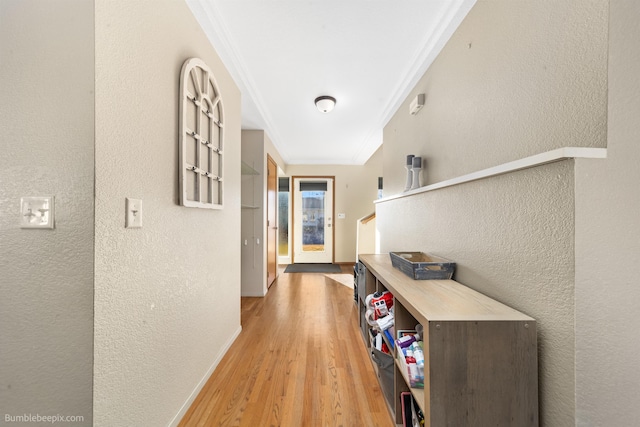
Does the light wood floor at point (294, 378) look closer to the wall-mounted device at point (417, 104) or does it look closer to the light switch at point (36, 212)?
the light switch at point (36, 212)

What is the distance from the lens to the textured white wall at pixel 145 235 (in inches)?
36.7

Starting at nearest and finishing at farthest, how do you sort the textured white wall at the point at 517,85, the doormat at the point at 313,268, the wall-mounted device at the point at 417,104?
the textured white wall at the point at 517,85 → the wall-mounted device at the point at 417,104 → the doormat at the point at 313,268

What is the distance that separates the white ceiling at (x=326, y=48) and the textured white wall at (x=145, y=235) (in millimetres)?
345

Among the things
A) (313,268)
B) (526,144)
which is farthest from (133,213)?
(313,268)

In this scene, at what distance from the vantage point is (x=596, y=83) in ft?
2.67

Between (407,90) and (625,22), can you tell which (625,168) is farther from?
(407,90)

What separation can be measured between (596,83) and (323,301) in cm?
313

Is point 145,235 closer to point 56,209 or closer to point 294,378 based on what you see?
point 56,209

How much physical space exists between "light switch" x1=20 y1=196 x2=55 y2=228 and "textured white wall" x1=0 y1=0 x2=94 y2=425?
2 cm

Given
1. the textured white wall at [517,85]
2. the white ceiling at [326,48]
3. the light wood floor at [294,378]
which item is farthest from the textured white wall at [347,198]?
the textured white wall at [517,85]

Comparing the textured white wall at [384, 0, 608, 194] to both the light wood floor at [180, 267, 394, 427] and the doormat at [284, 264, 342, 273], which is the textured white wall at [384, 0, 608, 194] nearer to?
the light wood floor at [180, 267, 394, 427]

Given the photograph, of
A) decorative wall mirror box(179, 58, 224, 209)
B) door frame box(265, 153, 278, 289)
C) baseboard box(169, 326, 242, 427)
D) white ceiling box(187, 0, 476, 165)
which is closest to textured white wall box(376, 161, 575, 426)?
white ceiling box(187, 0, 476, 165)

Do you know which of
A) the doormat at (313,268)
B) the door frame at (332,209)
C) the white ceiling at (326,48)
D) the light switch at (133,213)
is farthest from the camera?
the door frame at (332,209)

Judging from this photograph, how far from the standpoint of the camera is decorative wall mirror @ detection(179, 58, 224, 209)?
141 centimetres
